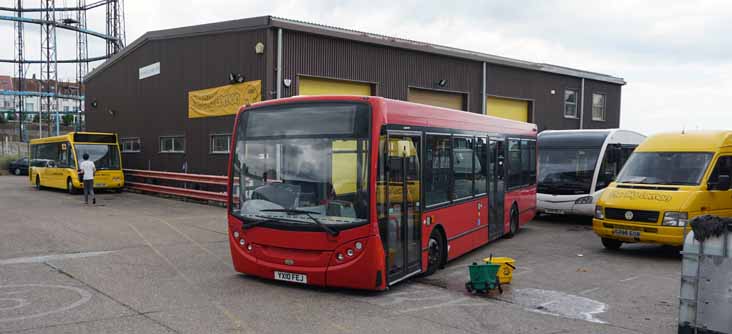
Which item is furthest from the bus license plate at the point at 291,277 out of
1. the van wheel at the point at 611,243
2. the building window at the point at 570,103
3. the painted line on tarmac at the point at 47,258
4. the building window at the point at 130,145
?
the building window at the point at 570,103

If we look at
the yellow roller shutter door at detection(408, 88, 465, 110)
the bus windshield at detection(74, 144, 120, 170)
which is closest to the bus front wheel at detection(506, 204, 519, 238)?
the yellow roller shutter door at detection(408, 88, 465, 110)

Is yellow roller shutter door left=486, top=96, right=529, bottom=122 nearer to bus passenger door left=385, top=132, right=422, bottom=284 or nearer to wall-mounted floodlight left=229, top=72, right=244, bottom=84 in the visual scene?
wall-mounted floodlight left=229, top=72, right=244, bottom=84

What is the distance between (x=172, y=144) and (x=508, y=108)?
15.4 metres

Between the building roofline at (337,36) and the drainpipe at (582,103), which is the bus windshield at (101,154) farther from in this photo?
the drainpipe at (582,103)

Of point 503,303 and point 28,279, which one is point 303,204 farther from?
point 28,279

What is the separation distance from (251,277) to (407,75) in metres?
15.5

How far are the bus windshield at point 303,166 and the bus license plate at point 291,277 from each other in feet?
2.20

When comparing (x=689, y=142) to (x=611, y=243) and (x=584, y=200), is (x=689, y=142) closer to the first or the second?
(x=611, y=243)

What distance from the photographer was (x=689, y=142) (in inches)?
456

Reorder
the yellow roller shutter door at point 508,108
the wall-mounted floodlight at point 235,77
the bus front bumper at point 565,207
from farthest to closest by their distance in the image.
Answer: the yellow roller shutter door at point 508,108 < the wall-mounted floodlight at point 235,77 < the bus front bumper at point 565,207

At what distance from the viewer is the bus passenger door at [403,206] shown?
782cm

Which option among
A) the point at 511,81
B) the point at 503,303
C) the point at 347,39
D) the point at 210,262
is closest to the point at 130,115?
the point at 347,39

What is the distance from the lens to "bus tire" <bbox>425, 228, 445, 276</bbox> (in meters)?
9.15

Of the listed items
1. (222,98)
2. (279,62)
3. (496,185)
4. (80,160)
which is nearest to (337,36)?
(279,62)
